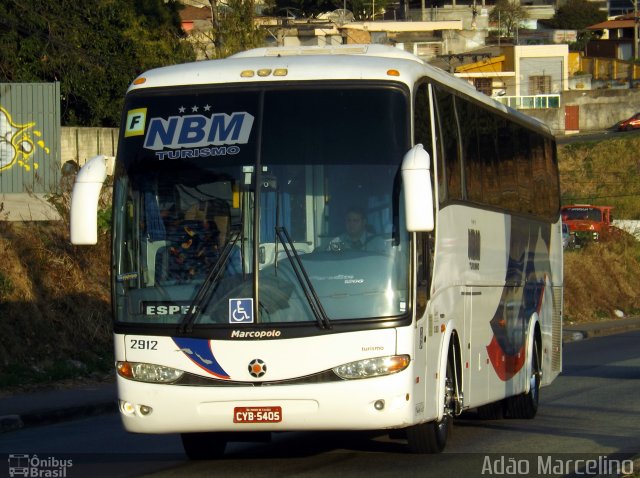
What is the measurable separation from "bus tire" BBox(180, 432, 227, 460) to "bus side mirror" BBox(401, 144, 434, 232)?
2.91 meters

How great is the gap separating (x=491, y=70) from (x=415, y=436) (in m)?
73.3

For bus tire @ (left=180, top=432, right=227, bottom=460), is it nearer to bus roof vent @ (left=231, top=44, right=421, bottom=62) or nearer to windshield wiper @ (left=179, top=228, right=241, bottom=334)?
windshield wiper @ (left=179, top=228, right=241, bottom=334)

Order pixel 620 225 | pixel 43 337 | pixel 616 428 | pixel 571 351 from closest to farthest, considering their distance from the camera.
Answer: pixel 616 428 < pixel 43 337 < pixel 571 351 < pixel 620 225

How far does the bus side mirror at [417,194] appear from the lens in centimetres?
897

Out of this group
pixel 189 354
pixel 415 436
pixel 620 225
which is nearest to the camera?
pixel 189 354

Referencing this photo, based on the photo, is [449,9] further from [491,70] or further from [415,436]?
[415,436]

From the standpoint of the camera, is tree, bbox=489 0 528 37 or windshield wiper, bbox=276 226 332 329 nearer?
windshield wiper, bbox=276 226 332 329

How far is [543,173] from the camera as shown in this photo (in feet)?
51.9

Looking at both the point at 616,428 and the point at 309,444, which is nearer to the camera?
the point at 309,444

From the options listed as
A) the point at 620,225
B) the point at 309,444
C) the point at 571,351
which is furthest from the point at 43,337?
the point at 620,225

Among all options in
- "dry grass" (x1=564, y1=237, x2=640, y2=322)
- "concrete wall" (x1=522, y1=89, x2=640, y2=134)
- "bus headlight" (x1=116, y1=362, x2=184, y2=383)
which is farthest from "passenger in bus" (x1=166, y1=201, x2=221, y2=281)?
"concrete wall" (x1=522, y1=89, x2=640, y2=134)

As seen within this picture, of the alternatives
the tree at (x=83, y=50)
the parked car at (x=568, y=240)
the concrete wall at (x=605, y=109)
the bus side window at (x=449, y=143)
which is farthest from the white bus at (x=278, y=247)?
the concrete wall at (x=605, y=109)

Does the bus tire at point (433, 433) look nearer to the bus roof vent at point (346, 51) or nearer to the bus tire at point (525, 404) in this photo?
the bus roof vent at point (346, 51)

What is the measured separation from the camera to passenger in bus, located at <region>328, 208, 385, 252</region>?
9.30 metres
